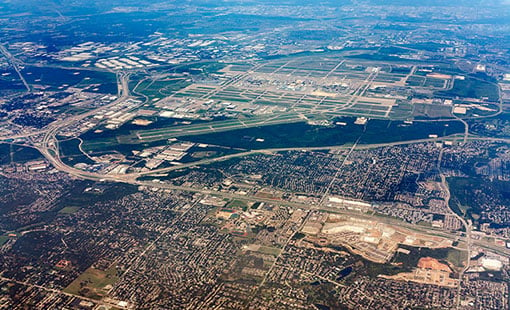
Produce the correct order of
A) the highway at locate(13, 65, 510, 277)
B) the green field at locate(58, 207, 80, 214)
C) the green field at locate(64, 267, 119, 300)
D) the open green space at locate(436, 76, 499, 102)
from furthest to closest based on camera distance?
the open green space at locate(436, 76, 499, 102)
the green field at locate(58, 207, 80, 214)
the highway at locate(13, 65, 510, 277)
the green field at locate(64, 267, 119, 300)

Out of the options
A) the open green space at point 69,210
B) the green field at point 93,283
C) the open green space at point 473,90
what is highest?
the green field at point 93,283

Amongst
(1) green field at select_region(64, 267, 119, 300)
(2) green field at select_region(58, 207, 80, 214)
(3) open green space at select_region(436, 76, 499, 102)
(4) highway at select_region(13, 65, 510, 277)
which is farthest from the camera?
(3) open green space at select_region(436, 76, 499, 102)

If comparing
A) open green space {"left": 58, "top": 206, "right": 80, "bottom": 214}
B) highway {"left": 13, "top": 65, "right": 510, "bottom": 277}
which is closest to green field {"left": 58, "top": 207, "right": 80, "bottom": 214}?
open green space {"left": 58, "top": 206, "right": 80, "bottom": 214}

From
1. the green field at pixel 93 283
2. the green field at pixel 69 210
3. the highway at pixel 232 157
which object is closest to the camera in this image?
the green field at pixel 93 283

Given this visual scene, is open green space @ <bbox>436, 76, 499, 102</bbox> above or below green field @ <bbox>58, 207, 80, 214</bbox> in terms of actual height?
above

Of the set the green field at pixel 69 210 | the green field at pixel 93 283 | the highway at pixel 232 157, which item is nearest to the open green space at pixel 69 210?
the green field at pixel 69 210

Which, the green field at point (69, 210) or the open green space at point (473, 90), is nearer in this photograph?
the green field at point (69, 210)

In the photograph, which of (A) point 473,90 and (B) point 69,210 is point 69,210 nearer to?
(B) point 69,210

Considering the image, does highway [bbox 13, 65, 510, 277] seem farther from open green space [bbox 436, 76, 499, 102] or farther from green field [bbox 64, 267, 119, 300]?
open green space [bbox 436, 76, 499, 102]

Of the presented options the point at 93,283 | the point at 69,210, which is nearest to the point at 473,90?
the point at 69,210

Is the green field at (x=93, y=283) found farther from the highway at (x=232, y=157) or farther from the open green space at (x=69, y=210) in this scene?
the highway at (x=232, y=157)

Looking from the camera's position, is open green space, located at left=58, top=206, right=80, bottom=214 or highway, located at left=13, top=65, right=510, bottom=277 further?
open green space, located at left=58, top=206, right=80, bottom=214

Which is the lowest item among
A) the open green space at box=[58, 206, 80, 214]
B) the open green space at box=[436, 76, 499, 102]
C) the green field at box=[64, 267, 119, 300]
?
the open green space at box=[58, 206, 80, 214]
